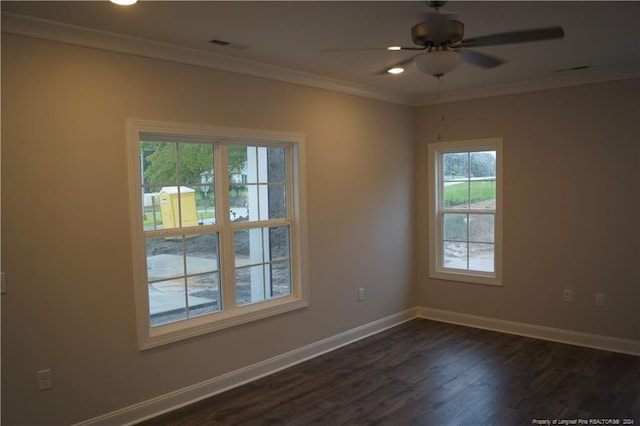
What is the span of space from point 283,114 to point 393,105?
5.56 feet

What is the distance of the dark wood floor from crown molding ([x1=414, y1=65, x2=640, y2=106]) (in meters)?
2.53

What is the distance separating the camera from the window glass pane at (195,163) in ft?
12.3

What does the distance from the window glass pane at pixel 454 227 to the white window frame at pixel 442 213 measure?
0.06 meters

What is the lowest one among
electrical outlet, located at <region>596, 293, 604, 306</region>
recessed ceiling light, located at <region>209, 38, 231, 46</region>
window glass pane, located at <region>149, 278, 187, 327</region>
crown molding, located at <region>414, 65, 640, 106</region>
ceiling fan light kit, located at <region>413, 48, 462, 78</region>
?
electrical outlet, located at <region>596, 293, 604, 306</region>

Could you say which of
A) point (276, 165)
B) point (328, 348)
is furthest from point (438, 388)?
point (276, 165)

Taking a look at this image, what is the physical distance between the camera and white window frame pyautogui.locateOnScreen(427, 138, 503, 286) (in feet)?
17.3

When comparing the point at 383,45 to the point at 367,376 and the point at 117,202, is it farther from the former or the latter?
the point at 367,376

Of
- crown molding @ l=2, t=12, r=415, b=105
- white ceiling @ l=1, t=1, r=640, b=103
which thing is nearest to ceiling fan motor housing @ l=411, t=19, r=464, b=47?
white ceiling @ l=1, t=1, r=640, b=103

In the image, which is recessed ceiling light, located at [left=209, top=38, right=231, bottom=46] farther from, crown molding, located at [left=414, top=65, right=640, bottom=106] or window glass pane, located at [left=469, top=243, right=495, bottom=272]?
window glass pane, located at [left=469, top=243, right=495, bottom=272]

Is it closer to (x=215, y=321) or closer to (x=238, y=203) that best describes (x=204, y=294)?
(x=215, y=321)

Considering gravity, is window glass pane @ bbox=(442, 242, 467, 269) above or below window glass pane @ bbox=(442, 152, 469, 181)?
below

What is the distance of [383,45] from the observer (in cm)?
358

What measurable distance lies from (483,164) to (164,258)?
139 inches

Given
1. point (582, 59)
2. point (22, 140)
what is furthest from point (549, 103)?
point (22, 140)
